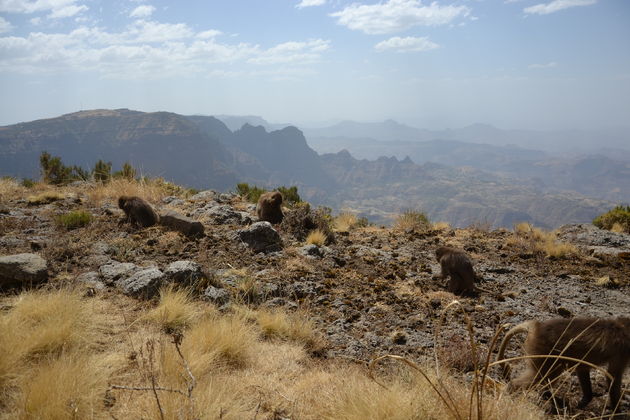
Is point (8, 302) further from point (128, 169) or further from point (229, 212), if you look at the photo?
point (128, 169)

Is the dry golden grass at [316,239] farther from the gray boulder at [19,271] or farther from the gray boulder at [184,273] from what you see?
the gray boulder at [19,271]

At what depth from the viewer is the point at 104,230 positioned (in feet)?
25.6

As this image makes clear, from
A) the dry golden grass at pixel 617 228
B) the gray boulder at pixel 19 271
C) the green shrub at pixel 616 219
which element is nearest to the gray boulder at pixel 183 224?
the gray boulder at pixel 19 271

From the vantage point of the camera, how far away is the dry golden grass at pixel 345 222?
409 inches

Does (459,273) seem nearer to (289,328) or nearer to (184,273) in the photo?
(289,328)

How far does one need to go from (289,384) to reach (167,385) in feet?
3.66

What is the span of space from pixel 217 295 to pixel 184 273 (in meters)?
0.62

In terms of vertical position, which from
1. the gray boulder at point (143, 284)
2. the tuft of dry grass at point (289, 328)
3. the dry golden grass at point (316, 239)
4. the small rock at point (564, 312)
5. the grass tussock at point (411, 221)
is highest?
the gray boulder at point (143, 284)

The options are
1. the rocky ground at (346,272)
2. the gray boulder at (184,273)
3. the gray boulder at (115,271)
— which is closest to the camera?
the rocky ground at (346,272)

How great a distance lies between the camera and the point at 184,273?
5395 mm

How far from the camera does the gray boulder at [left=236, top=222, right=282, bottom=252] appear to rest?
7.55 m

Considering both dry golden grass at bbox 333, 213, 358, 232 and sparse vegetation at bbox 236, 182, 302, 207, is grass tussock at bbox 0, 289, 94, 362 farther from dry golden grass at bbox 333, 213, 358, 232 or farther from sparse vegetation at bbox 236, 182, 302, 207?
sparse vegetation at bbox 236, 182, 302, 207

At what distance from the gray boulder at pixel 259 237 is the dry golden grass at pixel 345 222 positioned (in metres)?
2.84

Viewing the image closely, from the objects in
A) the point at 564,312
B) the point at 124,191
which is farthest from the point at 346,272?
the point at 124,191
